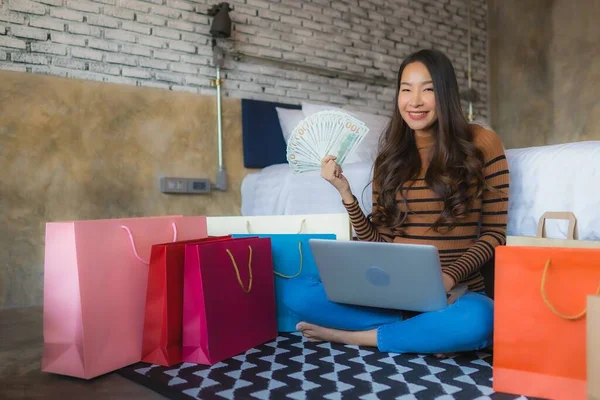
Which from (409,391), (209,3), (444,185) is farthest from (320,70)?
(409,391)

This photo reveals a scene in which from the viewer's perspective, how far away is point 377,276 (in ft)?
5.17

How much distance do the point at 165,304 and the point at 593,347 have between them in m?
1.08

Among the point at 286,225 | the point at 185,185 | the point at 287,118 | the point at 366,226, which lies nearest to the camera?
the point at 366,226

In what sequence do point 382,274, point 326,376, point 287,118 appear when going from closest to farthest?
point 326,376
point 382,274
point 287,118

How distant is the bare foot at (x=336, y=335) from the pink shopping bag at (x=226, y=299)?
0.46ft

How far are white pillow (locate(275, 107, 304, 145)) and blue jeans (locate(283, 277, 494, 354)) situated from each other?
1683 millimetres

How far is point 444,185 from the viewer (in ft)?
5.70

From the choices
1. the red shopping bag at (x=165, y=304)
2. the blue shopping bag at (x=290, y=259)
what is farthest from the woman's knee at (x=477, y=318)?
the red shopping bag at (x=165, y=304)

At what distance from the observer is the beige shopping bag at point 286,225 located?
6.86 feet

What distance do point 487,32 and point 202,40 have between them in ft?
9.89

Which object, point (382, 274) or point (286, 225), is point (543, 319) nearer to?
point (382, 274)

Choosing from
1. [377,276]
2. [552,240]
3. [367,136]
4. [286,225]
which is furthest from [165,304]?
[367,136]

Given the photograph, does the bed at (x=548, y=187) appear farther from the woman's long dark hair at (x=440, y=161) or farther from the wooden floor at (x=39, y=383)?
the wooden floor at (x=39, y=383)

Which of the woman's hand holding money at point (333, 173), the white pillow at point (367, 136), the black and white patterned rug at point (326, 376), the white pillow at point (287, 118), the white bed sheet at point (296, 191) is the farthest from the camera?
the white pillow at point (287, 118)
